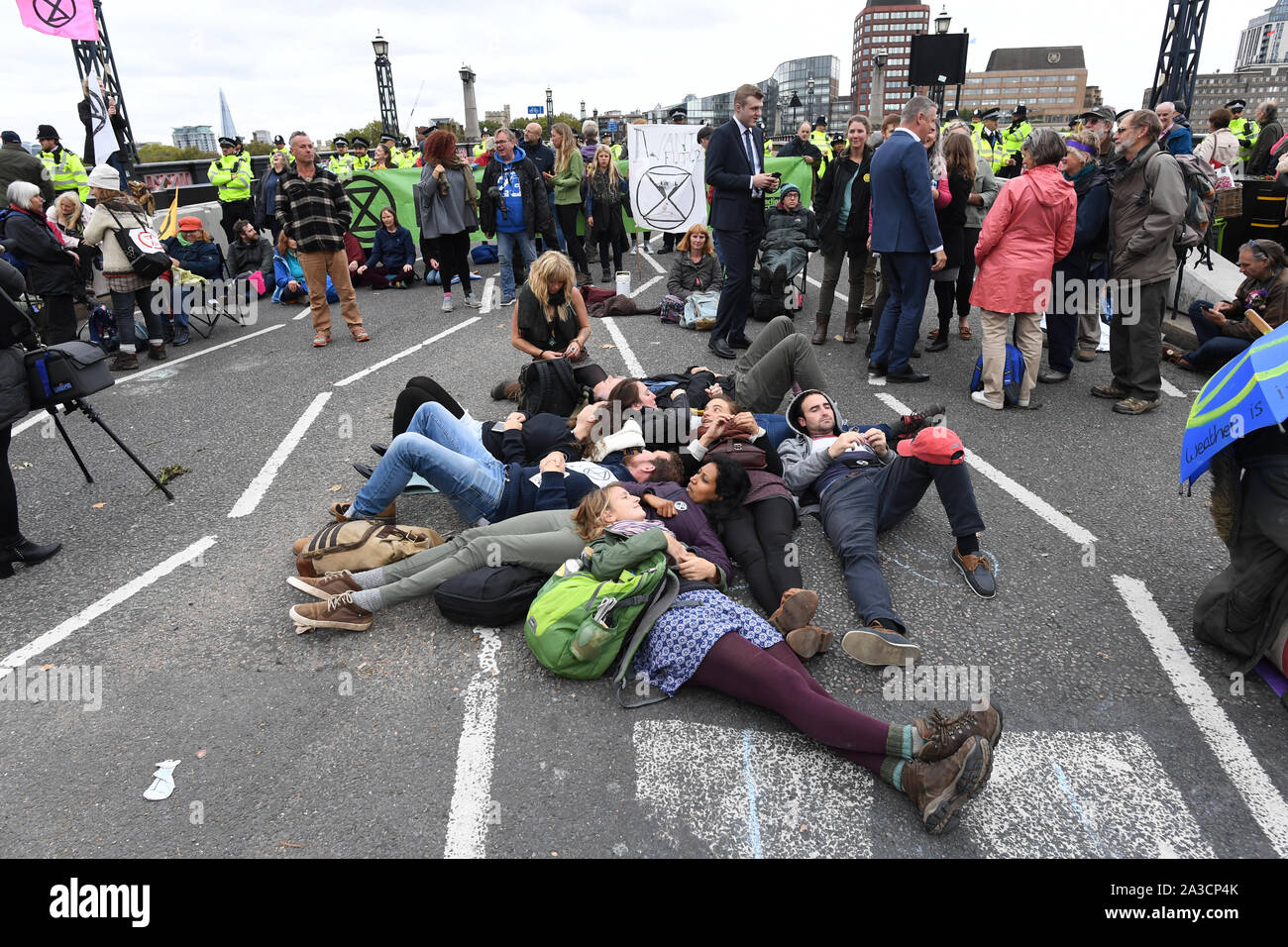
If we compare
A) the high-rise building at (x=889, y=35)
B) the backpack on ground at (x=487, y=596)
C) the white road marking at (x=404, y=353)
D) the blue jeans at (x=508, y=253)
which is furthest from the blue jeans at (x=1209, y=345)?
the high-rise building at (x=889, y=35)

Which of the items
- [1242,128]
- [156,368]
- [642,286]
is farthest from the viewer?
[1242,128]

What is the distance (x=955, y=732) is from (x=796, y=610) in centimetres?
97

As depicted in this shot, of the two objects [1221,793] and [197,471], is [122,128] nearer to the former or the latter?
[197,471]

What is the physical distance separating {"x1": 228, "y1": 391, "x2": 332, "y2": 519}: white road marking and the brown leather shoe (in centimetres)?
446

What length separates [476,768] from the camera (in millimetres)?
2971

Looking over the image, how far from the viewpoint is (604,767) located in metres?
2.97

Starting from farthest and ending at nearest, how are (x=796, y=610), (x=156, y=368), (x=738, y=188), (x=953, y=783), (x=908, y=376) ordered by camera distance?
(x=156, y=368) < (x=738, y=188) < (x=908, y=376) < (x=796, y=610) < (x=953, y=783)

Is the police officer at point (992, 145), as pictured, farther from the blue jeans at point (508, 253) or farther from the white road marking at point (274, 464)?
the white road marking at point (274, 464)

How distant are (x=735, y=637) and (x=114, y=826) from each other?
2428mm

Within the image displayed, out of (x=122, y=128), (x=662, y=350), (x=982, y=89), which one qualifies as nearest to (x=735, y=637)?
(x=662, y=350)

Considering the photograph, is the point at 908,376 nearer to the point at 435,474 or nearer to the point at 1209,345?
the point at 1209,345

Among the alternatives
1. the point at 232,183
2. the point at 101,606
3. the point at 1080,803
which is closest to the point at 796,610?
the point at 1080,803

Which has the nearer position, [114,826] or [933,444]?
[114,826]

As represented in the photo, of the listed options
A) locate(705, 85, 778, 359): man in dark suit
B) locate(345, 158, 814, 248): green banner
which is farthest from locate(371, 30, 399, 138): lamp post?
locate(705, 85, 778, 359): man in dark suit
